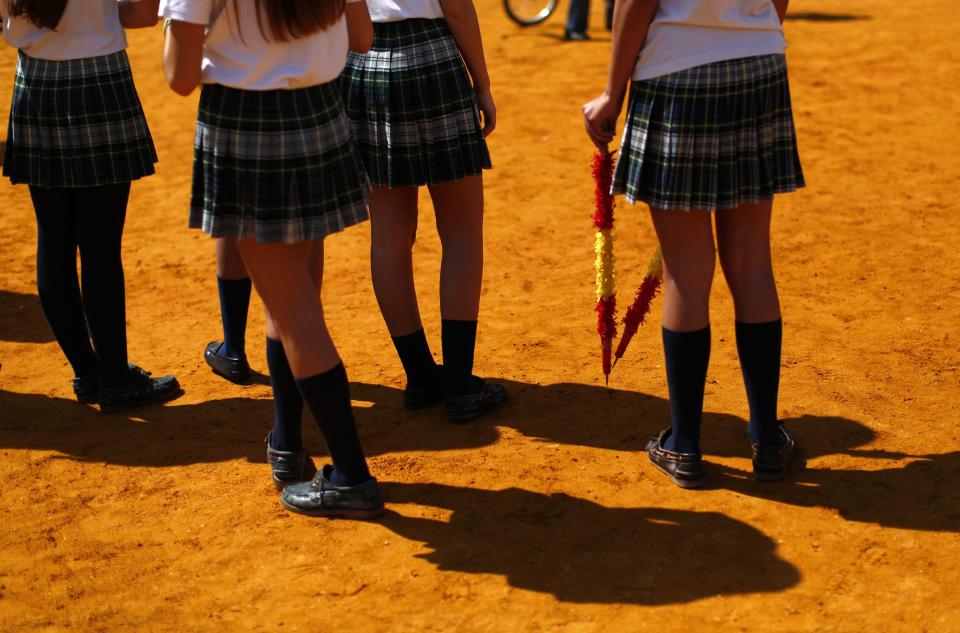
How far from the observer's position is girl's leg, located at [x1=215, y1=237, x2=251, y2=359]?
164 inches

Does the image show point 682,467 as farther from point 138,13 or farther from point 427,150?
point 138,13

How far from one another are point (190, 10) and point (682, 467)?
76.4 inches

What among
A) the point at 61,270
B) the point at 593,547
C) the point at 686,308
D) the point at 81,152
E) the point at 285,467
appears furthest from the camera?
the point at 61,270

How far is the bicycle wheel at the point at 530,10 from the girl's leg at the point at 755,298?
8970 millimetres

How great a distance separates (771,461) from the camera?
11.2 ft

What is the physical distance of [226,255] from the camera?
4160mm

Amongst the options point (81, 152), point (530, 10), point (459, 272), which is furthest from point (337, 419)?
point (530, 10)

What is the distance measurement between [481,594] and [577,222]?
10.9 ft

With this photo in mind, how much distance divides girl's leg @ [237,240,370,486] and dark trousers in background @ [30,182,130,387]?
1070 mm

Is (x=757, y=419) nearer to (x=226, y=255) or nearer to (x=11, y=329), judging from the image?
(x=226, y=255)

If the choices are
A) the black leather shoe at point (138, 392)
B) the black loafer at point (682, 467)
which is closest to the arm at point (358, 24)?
the black loafer at point (682, 467)

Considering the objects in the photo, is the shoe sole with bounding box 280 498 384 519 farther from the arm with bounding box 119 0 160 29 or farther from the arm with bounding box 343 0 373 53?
the arm with bounding box 119 0 160 29

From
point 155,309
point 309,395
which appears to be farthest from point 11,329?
point 309,395

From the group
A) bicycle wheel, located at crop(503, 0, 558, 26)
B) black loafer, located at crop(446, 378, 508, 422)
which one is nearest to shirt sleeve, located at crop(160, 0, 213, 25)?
black loafer, located at crop(446, 378, 508, 422)
